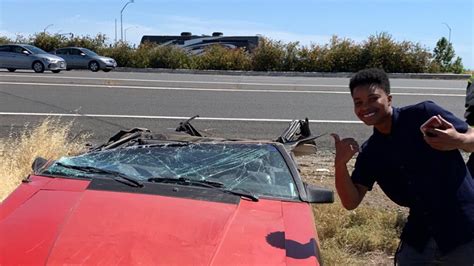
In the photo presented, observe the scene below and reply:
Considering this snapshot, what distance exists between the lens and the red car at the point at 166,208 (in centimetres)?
231

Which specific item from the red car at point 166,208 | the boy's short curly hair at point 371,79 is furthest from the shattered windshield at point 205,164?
the boy's short curly hair at point 371,79

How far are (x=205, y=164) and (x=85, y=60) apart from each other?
30.5m

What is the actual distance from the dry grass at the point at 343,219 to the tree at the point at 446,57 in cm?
3078

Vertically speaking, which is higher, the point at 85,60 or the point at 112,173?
the point at 112,173

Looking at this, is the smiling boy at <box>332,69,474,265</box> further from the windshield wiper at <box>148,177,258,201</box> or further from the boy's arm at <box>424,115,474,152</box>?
the windshield wiper at <box>148,177,258,201</box>

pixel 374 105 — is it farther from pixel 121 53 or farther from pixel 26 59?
pixel 121 53

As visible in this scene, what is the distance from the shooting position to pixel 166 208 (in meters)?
2.68

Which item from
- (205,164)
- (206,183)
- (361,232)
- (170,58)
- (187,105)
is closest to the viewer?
(206,183)

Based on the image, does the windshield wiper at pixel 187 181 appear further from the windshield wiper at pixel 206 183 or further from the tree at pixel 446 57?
the tree at pixel 446 57

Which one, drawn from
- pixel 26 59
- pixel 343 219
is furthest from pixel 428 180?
pixel 26 59

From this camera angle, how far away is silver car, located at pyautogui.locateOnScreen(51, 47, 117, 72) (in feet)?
103

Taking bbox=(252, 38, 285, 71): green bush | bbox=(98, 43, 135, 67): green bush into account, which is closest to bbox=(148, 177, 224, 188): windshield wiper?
bbox=(252, 38, 285, 71): green bush

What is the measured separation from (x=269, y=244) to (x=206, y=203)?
0.47 metres

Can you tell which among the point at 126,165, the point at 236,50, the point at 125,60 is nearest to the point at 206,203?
the point at 126,165
